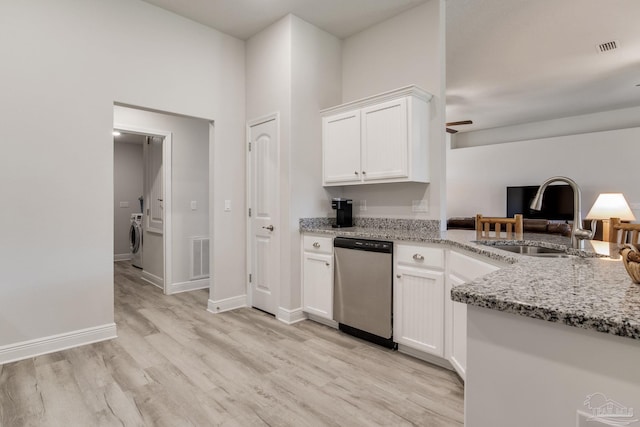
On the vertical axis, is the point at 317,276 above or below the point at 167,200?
below

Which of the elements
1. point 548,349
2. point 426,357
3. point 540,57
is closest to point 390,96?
point 426,357

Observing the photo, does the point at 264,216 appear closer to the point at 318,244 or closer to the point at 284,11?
the point at 318,244

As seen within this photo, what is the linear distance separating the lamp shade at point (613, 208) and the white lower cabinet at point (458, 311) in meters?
3.19

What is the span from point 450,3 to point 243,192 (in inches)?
111

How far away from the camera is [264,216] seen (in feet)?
11.8

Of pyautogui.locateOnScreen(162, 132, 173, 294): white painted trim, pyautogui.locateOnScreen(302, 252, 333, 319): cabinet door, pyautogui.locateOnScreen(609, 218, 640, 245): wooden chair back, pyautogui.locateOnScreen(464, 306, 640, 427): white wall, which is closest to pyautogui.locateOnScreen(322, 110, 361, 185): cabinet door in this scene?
pyautogui.locateOnScreen(302, 252, 333, 319): cabinet door

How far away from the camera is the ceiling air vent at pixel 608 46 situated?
3.96m

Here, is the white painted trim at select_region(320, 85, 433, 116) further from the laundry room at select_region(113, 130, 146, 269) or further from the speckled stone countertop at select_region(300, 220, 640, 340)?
the laundry room at select_region(113, 130, 146, 269)

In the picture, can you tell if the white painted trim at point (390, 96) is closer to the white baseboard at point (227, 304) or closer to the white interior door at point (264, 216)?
the white interior door at point (264, 216)

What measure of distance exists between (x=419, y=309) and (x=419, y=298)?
81 mm

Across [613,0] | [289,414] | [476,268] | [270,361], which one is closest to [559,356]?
[476,268]

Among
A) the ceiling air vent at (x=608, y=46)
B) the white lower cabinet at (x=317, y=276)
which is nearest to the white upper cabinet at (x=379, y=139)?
the white lower cabinet at (x=317, y=276)

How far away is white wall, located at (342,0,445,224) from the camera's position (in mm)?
2943

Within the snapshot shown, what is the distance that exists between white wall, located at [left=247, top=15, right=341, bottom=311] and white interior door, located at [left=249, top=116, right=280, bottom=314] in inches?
4.1
